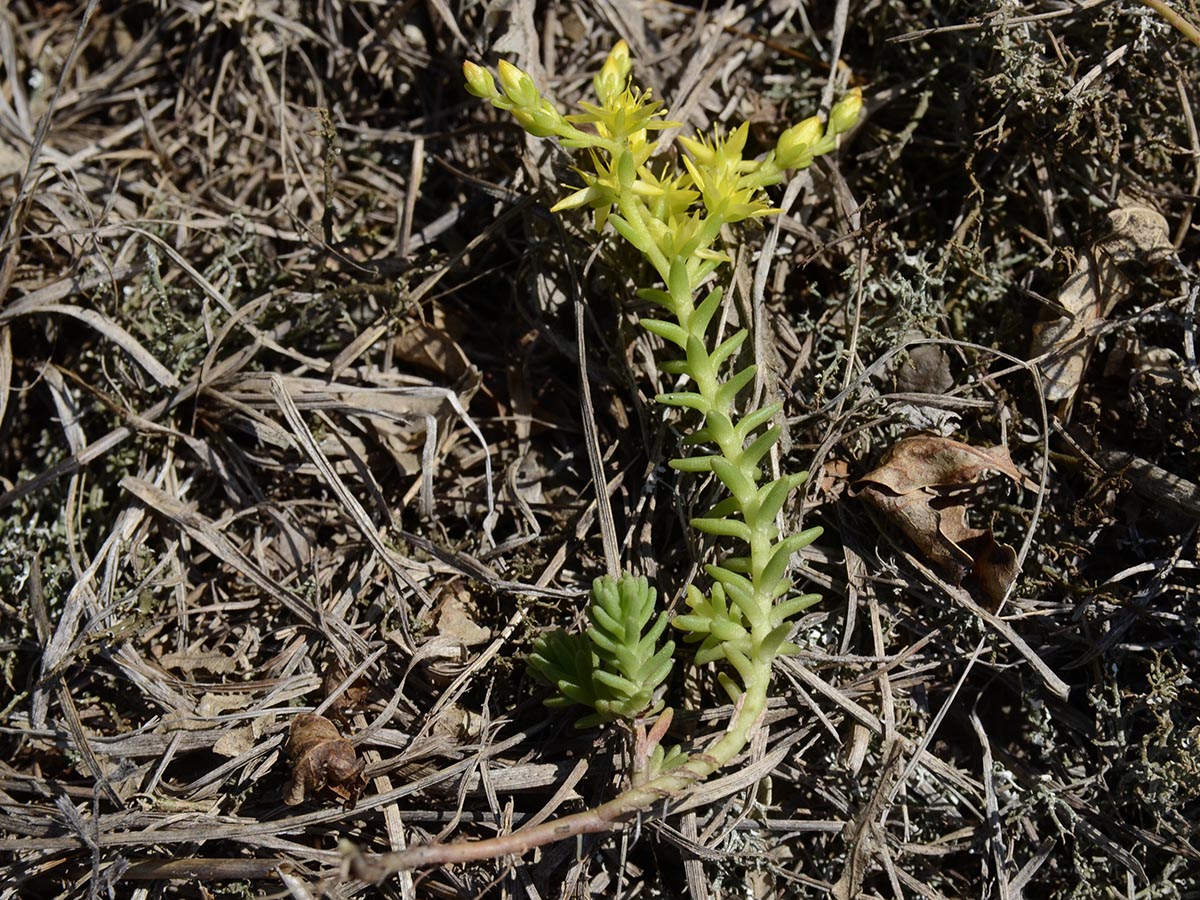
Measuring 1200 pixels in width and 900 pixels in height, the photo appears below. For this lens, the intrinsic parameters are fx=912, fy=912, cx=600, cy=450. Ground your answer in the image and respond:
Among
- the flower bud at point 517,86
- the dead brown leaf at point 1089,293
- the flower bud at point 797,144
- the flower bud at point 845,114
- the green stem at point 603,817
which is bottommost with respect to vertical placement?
the green stem at point 603,817

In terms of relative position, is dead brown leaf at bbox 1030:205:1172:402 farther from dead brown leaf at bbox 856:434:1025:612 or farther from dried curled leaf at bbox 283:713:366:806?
dried curled leaf at bbox 283:713:366:806

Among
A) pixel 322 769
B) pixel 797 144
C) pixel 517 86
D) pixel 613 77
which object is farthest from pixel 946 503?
pixel 322 769

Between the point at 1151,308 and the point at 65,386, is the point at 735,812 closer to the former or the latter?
the point at 1151,308

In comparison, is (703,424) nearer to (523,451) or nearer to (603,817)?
(523,451)

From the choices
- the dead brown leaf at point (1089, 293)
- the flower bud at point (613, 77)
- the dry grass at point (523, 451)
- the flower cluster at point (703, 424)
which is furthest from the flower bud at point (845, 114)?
the dead brown leaf at point (1089, 293)

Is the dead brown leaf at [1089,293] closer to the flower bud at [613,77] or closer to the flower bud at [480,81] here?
the flower bud at [613,77]

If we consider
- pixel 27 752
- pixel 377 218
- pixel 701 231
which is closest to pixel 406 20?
pixel 377 218
